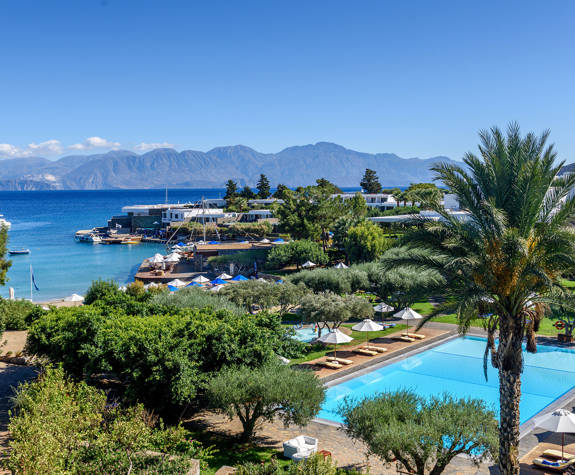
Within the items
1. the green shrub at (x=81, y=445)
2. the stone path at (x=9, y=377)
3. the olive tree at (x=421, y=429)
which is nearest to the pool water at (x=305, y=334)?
the stone path at (x=9, y=377)

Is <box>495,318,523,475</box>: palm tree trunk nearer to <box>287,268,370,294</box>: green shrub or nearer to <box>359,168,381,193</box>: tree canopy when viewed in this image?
<box>287,268,370,294</box>: green shrub

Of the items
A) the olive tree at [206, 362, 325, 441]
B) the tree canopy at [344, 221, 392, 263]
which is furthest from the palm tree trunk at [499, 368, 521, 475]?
the tree canopy at [344, 221, 392, 263]

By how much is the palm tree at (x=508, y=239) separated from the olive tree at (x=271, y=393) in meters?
4.29

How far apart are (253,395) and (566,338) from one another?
18.8 meters

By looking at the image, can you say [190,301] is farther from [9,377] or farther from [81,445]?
[81,445]

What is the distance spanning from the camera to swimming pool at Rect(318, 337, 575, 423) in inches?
786

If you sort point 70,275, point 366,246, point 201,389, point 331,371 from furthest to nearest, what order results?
point 70,275 < point 366,246 < point 331,371 < point 201,389

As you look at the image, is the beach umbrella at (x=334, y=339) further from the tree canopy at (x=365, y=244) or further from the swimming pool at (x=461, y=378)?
the tree canopy at (x=365, y=244)

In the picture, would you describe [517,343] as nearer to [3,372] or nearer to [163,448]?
[163,448]

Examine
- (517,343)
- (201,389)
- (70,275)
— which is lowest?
(70,275)

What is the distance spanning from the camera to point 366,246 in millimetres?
44156

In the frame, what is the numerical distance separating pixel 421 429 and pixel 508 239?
4293 mm

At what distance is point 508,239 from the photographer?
10383 mm

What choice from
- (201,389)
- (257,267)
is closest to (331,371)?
(201,389)
